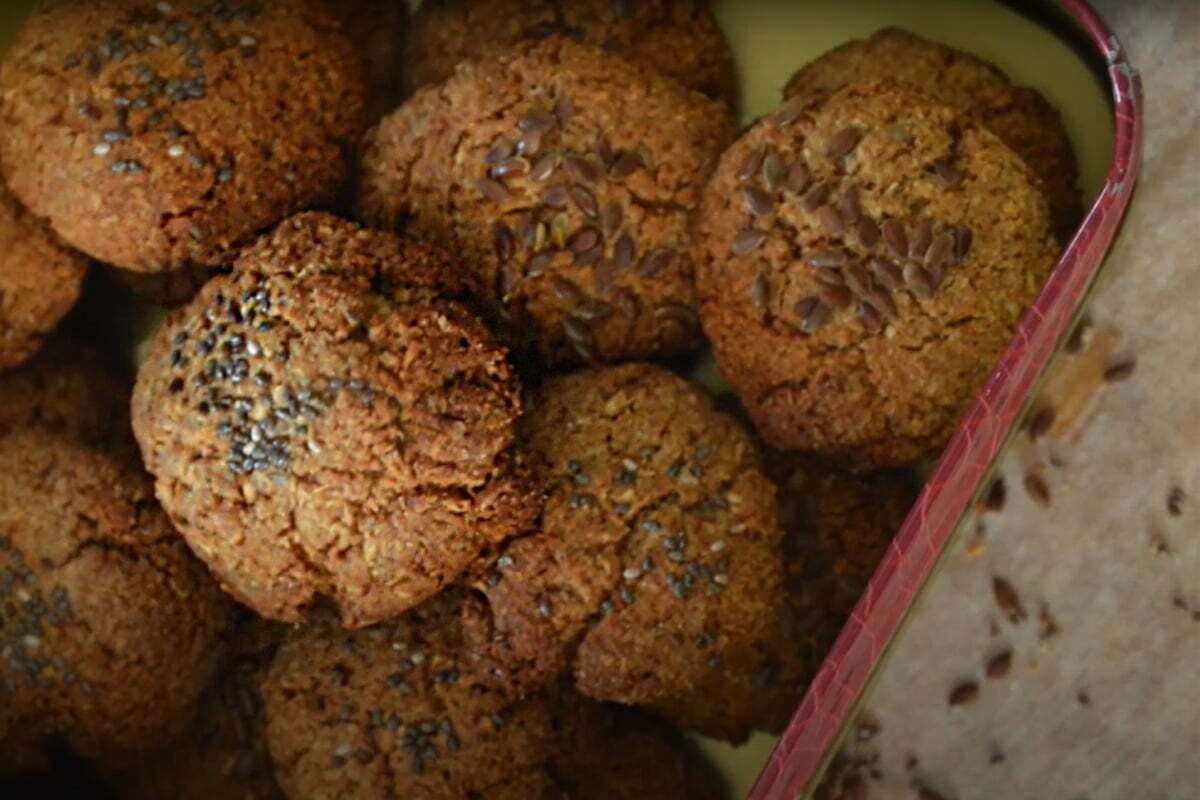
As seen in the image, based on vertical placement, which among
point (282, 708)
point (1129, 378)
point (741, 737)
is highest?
point (1129, 378)

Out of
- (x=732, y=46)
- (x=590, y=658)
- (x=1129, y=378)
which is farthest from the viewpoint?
(x=732, y=46)

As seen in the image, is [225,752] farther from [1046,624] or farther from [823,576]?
[1046,624]

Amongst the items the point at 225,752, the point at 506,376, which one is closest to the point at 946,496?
the point at 506,376

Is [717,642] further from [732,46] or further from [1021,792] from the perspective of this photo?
[732,46]

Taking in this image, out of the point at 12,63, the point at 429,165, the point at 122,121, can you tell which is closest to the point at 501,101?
A: the point at 429,165

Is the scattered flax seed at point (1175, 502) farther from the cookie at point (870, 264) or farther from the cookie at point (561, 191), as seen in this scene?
the cookie at point (561, 191)

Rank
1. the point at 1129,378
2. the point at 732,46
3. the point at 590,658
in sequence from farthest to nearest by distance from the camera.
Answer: the point at 732,46, the point at 590,658, the point at 1129,378

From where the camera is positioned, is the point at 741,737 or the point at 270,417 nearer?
the point at 270,417
